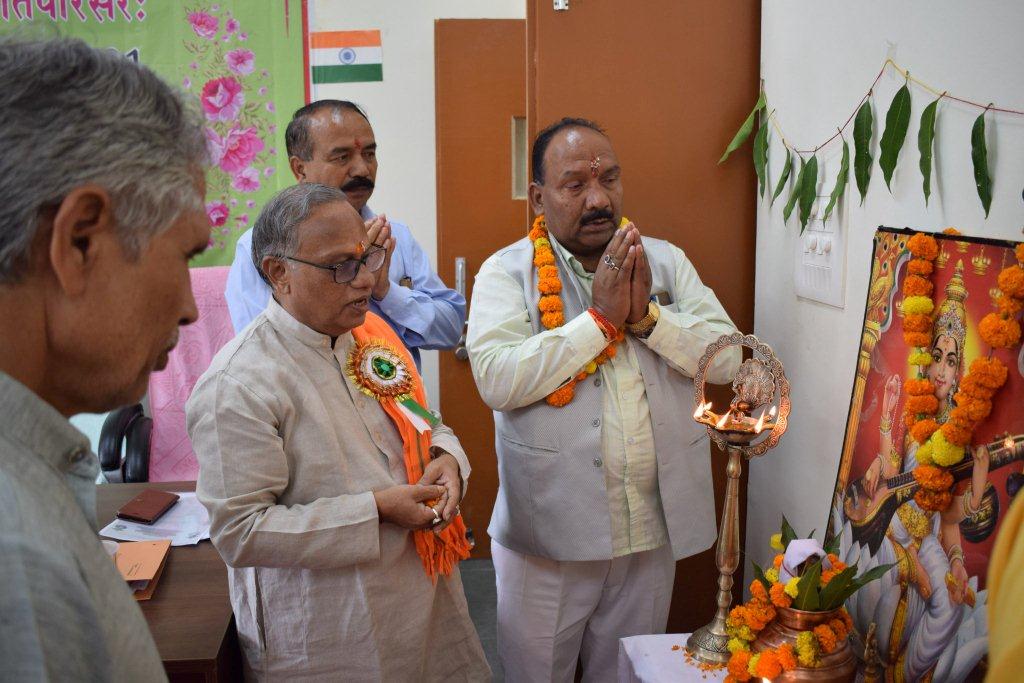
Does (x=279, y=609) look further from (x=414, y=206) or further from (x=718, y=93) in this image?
(x=414, y=206)

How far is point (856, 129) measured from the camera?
1.89 meters

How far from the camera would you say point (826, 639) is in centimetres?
153

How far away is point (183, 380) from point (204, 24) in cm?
165

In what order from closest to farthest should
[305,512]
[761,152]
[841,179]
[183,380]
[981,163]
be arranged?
[981,163] < [305,512] < [841,179] < [761,152] < [183,380]

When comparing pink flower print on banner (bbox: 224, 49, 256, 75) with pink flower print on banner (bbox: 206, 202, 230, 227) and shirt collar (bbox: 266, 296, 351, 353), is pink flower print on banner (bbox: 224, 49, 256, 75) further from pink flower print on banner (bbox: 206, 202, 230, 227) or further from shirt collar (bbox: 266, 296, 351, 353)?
shirt collar (bbox: 266, 296, 351, 353)

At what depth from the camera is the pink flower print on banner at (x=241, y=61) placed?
151 inches

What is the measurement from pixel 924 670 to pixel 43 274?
1.47m

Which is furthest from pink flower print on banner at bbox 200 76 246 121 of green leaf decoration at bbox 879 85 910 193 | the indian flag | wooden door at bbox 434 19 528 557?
green leaf decoration at bbox 879 85 910 193

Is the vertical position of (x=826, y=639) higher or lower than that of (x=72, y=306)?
lower

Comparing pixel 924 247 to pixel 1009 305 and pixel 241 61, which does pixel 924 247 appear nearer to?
pixel 1009 305

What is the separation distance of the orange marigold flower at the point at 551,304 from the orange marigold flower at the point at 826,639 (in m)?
0.96

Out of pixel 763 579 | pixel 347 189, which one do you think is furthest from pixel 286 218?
pixel 763 579

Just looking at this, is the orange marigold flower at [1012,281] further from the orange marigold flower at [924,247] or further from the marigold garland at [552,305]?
the marigold garland at [552,305]

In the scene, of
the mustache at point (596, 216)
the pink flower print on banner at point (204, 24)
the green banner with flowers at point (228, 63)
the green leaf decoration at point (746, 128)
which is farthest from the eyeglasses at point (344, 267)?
the pink flower print on banner at point (204, 24)
